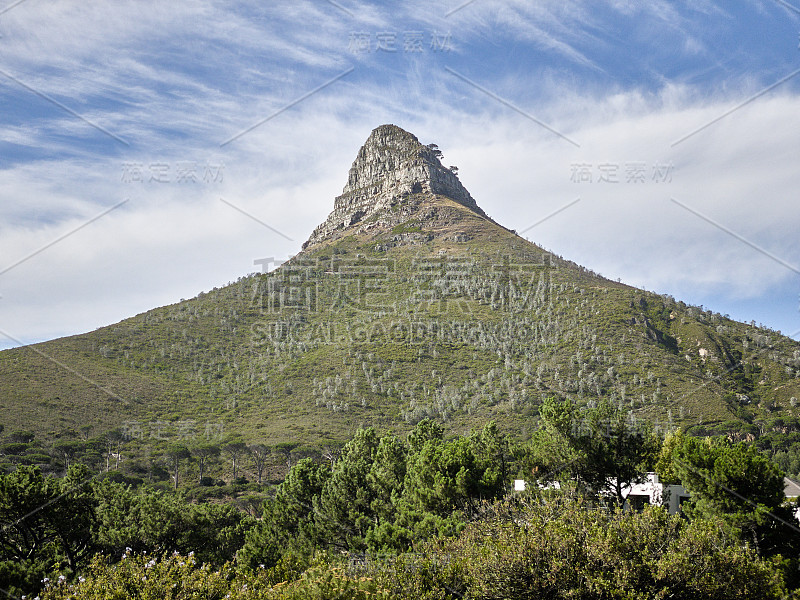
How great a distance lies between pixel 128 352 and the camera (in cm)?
6962

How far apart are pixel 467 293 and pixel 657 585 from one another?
77396 mm

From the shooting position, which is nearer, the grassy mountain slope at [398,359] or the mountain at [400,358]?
the mountain at [400,358]

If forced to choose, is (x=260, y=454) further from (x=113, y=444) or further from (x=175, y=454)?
(x=113, y=444)

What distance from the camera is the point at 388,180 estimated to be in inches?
6280

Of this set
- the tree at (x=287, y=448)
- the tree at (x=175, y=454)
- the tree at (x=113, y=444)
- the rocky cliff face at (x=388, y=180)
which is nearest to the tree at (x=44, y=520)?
the tree at (x=287, y=448)

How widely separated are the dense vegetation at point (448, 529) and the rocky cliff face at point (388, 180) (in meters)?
122

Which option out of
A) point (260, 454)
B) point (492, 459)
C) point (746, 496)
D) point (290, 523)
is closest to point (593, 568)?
point (746, 496)

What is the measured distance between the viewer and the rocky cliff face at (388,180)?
149m

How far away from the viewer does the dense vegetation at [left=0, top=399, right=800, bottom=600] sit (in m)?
10.5

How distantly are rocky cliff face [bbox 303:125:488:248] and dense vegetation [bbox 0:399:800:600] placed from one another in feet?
402

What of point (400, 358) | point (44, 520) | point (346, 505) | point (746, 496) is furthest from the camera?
point (400, 358)

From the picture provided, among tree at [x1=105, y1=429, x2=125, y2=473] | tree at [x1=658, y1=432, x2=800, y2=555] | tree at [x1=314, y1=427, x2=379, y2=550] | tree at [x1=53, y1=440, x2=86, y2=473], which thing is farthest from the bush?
tree at [x1=53, y1=440, x2=86, y2=473]

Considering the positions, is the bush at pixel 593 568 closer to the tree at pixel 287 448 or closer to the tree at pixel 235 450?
the tree at pixel 287 448

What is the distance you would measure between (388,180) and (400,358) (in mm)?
95662
